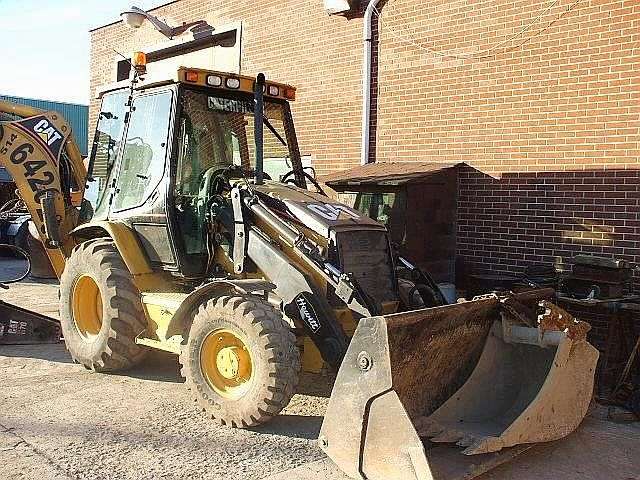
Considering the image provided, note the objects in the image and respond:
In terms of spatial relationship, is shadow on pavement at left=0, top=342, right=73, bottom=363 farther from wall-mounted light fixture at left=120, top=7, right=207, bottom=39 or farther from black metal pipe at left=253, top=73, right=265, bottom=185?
wall-mounted light fixture at left=120, top=7, right=207, bottom=39

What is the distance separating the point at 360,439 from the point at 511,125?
15.8ft

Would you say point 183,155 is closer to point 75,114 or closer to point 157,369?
point 157,369

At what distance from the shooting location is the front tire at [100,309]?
243 inches

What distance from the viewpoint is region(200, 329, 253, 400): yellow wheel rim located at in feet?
17.0

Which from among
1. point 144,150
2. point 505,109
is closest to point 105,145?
point 144,150

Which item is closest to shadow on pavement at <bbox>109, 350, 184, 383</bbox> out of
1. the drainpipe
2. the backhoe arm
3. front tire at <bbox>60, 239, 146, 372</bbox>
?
front tire at <bbox>60, 239, 146, 372</bbox>

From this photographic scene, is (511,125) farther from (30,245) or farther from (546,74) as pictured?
(30,245)

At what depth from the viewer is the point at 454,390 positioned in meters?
5.09

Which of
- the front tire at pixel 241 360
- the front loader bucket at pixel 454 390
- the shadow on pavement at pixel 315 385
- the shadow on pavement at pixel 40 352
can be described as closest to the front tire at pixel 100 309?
the shadow on pavement at pixel 40 352

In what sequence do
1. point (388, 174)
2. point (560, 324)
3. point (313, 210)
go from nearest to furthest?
A: point (560, 324), point (313, 210), point (388, 174)

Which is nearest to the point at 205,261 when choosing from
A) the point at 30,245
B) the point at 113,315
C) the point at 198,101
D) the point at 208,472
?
the point at 113,315

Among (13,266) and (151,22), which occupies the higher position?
(151,22)

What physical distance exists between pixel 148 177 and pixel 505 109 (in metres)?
4.06

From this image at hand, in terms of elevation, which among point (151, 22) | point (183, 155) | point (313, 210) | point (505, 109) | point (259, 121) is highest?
point (151, 22)
